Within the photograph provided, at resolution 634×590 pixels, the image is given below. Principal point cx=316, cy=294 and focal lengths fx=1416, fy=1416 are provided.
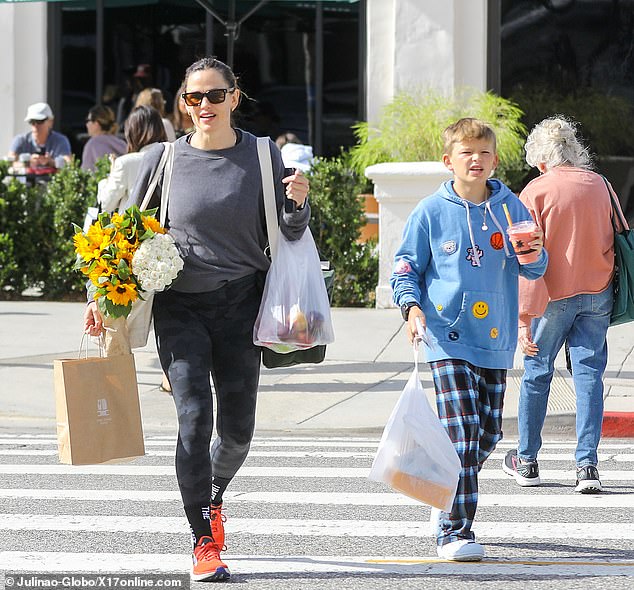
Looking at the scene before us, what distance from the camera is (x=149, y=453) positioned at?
8414 mm

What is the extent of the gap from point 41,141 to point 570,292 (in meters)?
10.2

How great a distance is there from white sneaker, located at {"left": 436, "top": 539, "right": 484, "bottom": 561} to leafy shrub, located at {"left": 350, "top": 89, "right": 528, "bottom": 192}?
9636mm

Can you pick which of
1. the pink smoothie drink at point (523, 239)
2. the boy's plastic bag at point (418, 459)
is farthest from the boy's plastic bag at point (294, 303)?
the pink smoothie drink at point (523, 239)

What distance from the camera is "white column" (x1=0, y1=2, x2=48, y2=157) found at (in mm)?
18578

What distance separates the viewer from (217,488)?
18.2 ft

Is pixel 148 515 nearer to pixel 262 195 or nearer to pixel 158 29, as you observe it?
pixel 262 195

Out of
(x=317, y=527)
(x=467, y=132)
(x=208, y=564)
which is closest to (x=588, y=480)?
(x=317, y=527)

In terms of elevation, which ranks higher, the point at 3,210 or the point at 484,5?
the point at 484,5

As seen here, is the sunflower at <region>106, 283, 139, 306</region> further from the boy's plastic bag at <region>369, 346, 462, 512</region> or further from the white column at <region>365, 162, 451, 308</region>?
the white column at <region>365, 162, 451, 308</region>

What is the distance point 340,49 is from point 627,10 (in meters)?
3.79

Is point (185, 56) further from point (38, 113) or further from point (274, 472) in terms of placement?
point (274, 472)

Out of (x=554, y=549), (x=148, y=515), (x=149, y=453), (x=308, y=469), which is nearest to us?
(x=554, y=549)

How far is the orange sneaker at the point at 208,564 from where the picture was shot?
5.20 metres

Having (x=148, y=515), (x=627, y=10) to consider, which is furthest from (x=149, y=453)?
(x=627, y=10)
